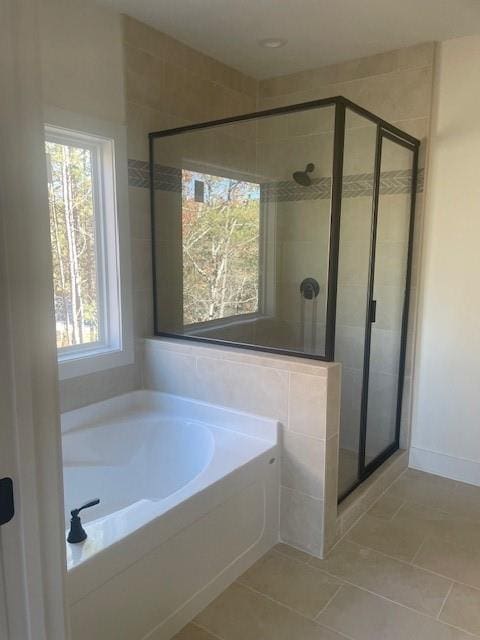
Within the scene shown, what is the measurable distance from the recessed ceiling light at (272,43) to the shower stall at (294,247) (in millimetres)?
514

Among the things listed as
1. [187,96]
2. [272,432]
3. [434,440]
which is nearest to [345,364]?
[272,432]

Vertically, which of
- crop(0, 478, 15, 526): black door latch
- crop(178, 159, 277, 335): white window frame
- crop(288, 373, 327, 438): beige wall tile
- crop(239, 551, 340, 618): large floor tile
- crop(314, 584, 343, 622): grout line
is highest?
crop(178, 159, 277, 335): white window frame

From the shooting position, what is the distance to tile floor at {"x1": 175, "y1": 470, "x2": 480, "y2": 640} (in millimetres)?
1860

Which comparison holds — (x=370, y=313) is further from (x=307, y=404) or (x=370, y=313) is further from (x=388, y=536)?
(x=388, y=536)

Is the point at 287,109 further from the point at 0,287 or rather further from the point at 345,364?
the point at 0,287

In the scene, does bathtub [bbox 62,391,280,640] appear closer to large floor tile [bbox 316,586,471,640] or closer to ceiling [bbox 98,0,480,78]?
large floor tile [bbox 316,586,471,640]

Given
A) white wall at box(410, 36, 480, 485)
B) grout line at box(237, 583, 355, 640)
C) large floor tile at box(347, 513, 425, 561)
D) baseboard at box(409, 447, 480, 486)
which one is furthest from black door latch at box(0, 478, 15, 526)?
baseboard at box(409, 447, 480, 486)

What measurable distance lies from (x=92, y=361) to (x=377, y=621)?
1789mm

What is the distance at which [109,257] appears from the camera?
8.71 feet

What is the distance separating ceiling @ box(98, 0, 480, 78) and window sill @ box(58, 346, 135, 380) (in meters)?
1.78

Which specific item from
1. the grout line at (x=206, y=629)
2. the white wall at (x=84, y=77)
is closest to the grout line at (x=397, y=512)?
the grout line at (x=206, y=629)

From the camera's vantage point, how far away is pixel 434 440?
3.10m

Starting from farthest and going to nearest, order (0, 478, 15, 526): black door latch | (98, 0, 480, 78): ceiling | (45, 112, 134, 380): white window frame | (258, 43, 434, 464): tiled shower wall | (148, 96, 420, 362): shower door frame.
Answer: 1. (258, 43, 434, 464): tiled shower wall
2. (45, 112, 134, 380): white window frame
3. (98, 0, 480, 78): ceiling
4. (148, 96, 420, 362): shower door frame
5. (0, 478, 15, 526): black door latch

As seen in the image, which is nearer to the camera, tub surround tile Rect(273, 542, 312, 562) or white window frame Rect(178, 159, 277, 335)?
tub surround tile Rect(273, 542, 312, 562)
